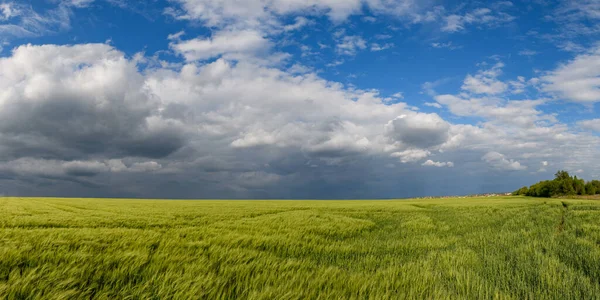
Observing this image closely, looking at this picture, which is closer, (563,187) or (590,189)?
(563,187)

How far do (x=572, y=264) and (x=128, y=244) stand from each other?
7.30 meters

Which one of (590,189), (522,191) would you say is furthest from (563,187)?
(522,191)

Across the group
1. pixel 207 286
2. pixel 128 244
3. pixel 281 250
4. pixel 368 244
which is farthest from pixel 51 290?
pixel 368 244

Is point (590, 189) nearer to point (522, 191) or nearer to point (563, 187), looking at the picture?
point (563, 187)

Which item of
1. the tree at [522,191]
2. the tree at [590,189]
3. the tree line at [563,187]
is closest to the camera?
the tree line at [563,187]

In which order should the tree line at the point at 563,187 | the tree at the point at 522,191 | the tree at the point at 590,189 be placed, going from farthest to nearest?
the tree at the point at 522,191, the tree at the point at 590,189, the tree line at the point at 563,187

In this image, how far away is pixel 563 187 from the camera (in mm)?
73688

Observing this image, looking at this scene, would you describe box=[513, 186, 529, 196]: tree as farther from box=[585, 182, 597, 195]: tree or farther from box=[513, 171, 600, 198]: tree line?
box=[585, 182, 597, 195]: tree

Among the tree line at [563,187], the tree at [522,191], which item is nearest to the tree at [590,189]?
the tree line at [563,187]

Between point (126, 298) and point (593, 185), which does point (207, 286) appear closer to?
point (126, 298)

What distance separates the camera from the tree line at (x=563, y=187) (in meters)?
73.4

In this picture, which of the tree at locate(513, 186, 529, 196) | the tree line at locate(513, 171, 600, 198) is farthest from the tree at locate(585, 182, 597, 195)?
the tree at locate(513, 186, 529, 196)

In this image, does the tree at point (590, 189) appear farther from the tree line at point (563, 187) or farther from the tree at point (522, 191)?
the tree at point (522, 191)

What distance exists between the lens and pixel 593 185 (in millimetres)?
80188
